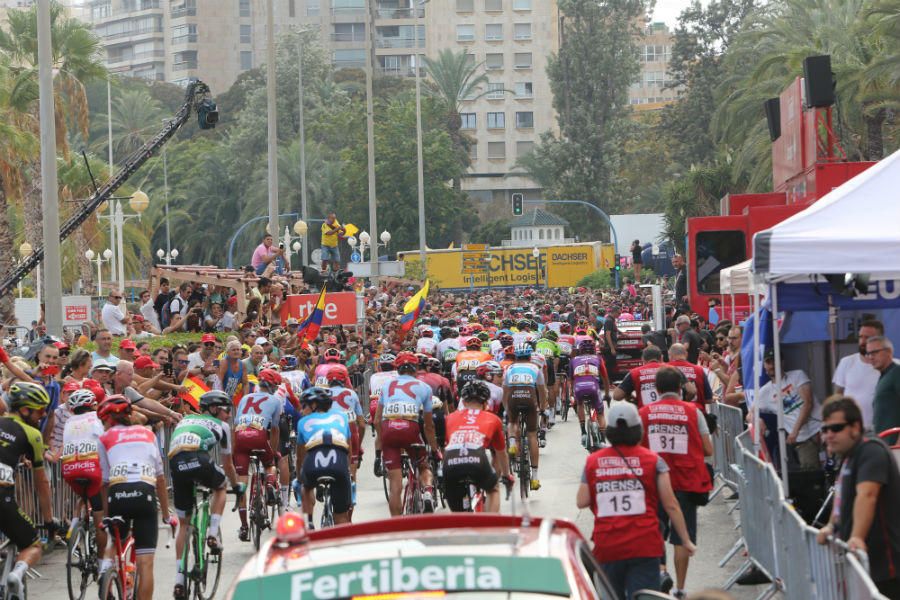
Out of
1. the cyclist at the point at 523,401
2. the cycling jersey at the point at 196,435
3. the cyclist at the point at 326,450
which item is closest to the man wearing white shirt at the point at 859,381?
the cyclist at the point at 326,450

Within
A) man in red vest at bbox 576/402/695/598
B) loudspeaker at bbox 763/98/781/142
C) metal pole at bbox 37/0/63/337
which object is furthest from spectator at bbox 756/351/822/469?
loudspeaker at bbox 763/98/781/142

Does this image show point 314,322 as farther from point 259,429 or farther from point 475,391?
point 475,391

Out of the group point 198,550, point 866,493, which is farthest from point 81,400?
point 866,493

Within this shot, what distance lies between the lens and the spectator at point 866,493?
304 inches

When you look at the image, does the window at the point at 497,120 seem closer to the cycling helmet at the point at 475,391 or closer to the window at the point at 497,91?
the window at the point at 497,91

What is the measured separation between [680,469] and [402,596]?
6756 millimetres

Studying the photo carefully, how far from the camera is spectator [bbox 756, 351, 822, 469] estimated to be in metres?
13.5

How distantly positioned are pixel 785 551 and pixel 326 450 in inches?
179

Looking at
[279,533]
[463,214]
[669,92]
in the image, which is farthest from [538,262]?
[669,92]

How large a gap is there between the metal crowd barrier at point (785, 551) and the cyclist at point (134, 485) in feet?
14.7

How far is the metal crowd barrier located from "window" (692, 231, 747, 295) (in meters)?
8.67

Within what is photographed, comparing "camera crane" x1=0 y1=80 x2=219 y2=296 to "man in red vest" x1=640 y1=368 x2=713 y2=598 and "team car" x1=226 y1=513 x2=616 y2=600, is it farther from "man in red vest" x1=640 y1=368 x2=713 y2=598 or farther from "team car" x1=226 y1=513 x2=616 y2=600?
"team car" x1=226 y1=513 x2=616 y2=600

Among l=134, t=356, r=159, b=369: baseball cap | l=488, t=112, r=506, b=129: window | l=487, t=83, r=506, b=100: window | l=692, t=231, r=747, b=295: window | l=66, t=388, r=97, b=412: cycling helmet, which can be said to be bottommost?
l=134, t=356, r=159, b=369: baseball cap

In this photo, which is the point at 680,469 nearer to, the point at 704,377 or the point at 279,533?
the point at 704,377
